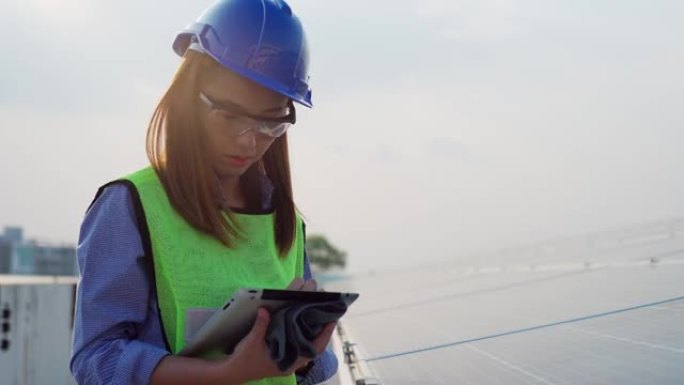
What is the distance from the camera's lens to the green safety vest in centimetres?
205

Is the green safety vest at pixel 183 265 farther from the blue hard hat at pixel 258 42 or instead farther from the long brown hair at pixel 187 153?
the blue hard hat at pixel 258 42

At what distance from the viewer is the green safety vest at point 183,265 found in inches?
80.6

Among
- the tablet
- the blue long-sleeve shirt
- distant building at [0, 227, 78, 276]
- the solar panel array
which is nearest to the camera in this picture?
the tablet

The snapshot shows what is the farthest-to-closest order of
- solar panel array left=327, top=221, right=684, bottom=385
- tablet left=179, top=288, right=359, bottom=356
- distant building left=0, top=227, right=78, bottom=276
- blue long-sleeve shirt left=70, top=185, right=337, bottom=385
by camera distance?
distant building left=0, top=227, right=78, bottom=276 < solar panel array left=327, top=221, right=684, bottom=385 < blue long-sleeve shirt left=70, top=185, right=337, bottom=385 < tablet left=179, top=288, right=359, bottom=356

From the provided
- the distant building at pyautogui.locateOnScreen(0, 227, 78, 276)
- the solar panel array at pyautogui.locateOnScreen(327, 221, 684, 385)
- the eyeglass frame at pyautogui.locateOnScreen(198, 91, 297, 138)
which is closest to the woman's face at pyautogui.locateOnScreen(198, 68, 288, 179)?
the eyeglass frame at pyautogui.locateOnScreen(198, 91, 297, 138)

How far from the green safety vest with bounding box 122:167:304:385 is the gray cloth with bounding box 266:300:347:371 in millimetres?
302

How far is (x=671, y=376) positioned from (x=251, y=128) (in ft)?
4.29

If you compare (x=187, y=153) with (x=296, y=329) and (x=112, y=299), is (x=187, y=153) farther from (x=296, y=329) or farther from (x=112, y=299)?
(x=296, y=329)

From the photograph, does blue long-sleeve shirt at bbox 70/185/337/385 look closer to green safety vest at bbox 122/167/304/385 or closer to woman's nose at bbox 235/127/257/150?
green safety vest at bbox 122/167/304/385

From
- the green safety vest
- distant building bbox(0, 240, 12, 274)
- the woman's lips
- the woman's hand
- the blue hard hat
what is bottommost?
distant building bbox(0, 240, 12, 274)

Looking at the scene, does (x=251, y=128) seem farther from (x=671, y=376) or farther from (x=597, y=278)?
(x=597, y=278)

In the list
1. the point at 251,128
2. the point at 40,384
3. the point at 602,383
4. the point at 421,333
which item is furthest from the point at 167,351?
the point at 40,384

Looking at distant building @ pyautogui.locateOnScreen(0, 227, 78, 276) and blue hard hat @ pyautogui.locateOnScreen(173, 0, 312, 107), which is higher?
blue hard hat @ pyautogui.locateOnScreen(173, 0, 312, 107)

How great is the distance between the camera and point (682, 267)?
5562 mm
